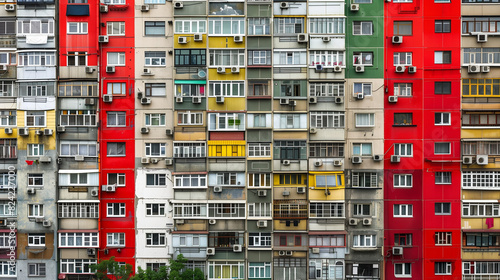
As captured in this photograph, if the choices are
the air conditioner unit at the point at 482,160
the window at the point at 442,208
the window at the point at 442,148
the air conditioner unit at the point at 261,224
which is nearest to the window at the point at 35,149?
the air conditioner unit at the point at 261,224

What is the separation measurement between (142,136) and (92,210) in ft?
18.9

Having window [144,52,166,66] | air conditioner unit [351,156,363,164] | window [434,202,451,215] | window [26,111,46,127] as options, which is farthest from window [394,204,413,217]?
window [26,111,46,127]

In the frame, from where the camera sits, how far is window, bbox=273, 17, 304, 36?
31.9 m

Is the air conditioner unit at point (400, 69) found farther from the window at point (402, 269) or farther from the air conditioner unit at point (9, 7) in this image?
the air conditioner unit at point (9, 7)

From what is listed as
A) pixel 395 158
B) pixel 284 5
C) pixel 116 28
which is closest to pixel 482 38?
pixel 395 158

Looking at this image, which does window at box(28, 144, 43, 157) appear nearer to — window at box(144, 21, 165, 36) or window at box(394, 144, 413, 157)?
window at box(144, 21, 165, 36)

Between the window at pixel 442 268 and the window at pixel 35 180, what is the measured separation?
26213 millimetres

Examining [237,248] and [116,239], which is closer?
[237,248]

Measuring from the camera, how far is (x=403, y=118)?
32.0 meters

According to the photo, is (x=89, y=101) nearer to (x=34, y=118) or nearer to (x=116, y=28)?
(x=34, y=118)

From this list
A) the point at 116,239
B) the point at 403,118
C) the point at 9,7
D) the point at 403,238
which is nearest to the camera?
the point at 9,7

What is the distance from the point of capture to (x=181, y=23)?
31.7m

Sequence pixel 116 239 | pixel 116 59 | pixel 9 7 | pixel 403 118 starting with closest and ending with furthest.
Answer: pixel 9 7
pixel 403 118
pixel 116 239
pixel 116 59

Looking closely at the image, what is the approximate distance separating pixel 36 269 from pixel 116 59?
14.6 metres
